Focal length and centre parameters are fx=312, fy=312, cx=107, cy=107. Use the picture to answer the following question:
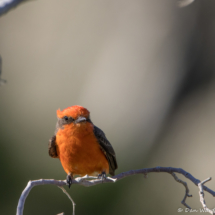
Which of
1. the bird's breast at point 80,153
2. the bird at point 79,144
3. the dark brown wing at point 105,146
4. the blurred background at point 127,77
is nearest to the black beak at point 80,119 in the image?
the bird at point 79,144

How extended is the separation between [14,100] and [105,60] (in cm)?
312

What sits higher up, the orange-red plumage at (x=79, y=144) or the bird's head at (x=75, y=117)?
the bird's head at (x=75, y=117)

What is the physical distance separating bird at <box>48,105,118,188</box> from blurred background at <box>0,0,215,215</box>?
13.5 feet

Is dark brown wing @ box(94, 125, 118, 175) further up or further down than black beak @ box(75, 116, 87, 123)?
further down

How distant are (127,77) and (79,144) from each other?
530 cm

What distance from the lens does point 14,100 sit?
32.2 feet

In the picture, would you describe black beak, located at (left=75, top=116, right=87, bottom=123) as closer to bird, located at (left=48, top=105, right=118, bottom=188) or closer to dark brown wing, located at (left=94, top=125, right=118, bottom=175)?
bird, located at (left=48, top=105, right=118, bottom=188)

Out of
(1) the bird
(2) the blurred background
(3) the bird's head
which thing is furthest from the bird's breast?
(2) the blurred background

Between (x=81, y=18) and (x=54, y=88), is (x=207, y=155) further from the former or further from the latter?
(x=81, y=18)

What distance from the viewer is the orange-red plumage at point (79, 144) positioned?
4.61 meters

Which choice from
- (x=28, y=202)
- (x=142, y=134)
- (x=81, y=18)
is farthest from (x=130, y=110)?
(x=28, y=202)

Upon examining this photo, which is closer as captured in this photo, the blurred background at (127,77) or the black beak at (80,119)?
the black beak at (80,119)

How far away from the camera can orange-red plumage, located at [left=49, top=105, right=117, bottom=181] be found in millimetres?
4609

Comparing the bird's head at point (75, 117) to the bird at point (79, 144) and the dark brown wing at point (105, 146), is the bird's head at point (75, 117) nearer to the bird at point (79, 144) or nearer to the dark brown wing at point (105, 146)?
the bird at point (79, 144)
